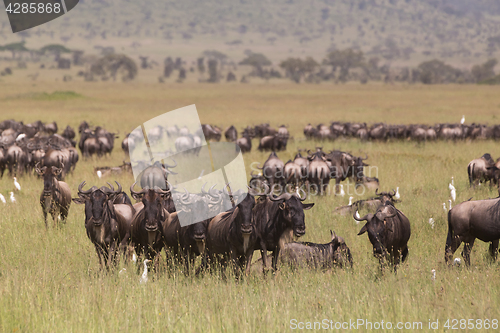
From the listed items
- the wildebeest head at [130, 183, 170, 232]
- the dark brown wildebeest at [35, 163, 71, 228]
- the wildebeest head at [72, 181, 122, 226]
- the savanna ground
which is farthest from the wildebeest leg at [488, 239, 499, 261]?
the dark brown wildebeest at [35, 163, 71, 228]

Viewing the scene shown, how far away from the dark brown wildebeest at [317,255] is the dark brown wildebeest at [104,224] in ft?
9.33

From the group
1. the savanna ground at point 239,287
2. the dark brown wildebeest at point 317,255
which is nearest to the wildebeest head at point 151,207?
the savanna ground at point 239,287

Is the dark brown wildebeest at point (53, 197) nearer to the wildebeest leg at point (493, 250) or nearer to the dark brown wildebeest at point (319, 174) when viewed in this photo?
the dark brown wildebeest at point (319, 174)

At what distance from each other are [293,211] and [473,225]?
124 inches

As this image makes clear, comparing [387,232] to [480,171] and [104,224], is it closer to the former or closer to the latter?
[104,224]

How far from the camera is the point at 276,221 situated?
852 centimetres

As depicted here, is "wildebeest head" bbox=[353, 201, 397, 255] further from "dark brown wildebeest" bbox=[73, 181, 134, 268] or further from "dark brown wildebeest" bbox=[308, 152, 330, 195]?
"dark brown wildebeest" bbox=[308, 152, 330, 195]

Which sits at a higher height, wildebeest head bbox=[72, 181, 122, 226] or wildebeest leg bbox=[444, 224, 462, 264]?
wildebeest head bbox=[72, 181, 122, 226]

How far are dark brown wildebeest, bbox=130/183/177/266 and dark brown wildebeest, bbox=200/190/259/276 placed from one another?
0.84m

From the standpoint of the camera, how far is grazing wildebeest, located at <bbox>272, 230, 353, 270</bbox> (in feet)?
29.8

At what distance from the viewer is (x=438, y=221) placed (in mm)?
11883

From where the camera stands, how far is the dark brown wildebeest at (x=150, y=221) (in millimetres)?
8758

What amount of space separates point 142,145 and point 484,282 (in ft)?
80.4

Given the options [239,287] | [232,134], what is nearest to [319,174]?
[239,287]
